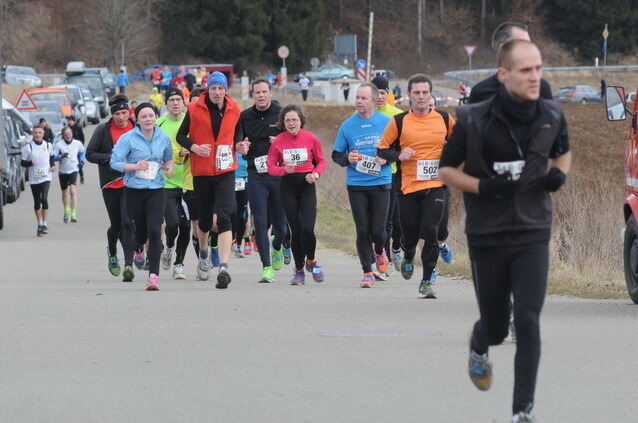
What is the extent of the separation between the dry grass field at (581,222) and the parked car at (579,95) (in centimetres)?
2396

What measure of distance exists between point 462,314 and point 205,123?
11.6 ft

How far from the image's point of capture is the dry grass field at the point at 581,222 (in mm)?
15641

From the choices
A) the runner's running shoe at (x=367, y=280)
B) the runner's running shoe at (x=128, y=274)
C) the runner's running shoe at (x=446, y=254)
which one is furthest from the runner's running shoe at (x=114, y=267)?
the runner's running shoe at (x=446, y=254)

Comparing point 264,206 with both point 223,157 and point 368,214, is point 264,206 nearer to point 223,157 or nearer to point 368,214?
point 223,157

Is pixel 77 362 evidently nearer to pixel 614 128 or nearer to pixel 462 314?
pixel 462 314

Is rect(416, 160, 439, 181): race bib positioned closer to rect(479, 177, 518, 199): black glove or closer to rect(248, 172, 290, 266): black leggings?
rect(248, 172, 290, 266): black leggings

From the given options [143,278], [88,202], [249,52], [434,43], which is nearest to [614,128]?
[88,202]

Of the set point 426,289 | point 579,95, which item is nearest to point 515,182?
point 426,289

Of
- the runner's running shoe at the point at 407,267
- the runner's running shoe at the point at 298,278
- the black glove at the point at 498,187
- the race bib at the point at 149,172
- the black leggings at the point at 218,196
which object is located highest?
the black glove at the point at 498,187

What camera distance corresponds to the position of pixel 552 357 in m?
9.51

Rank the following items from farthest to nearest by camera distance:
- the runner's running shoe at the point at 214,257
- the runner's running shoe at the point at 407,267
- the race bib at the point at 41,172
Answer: the race bib at the point at 41,172 < the runner's running shoe at the point at 214,257 < the runner's running shoe at the point at 407,267

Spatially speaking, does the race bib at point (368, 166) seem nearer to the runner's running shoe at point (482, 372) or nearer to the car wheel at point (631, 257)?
the car wheel at point (631, 257)

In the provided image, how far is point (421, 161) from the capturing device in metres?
12.9

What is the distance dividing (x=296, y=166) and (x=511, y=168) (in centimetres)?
738
